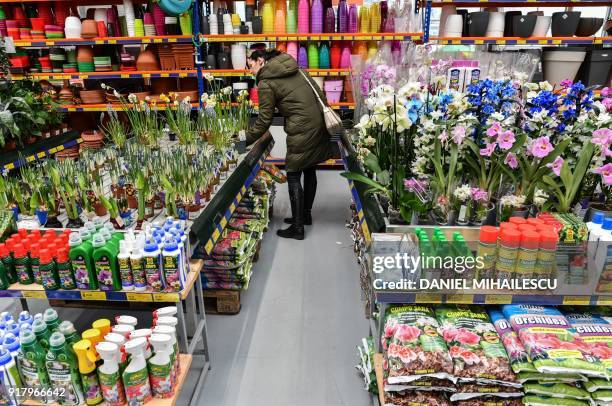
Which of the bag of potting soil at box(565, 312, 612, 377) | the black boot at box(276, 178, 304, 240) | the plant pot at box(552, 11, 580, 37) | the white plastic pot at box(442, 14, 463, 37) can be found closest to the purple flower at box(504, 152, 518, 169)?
the bag of potting soil at box(565, 312, 612, 377)

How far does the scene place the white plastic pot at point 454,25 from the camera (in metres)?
5.48

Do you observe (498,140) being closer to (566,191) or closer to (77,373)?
(566,191)

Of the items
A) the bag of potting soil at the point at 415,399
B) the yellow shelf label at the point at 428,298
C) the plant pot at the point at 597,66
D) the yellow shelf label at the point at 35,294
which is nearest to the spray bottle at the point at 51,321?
the yellow shelf label at the point at 35,294

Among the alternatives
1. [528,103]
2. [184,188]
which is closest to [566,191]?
[528,103]

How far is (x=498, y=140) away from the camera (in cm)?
177

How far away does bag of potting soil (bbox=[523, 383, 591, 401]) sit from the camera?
154 centimetres

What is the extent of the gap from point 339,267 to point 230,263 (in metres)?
1.09

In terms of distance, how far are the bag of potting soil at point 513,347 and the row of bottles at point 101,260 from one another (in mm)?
1366

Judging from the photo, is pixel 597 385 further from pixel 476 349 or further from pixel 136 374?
pixel 136 374

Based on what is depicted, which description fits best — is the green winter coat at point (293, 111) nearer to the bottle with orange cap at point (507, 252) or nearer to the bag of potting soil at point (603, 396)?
the bottle with orange cap at point (507, 252)

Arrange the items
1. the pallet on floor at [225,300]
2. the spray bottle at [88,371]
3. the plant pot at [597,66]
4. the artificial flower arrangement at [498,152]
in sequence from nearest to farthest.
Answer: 1. the spray bottle at [88,371]
2. the artificial flower arrangement at [498,152]
3. the pallet on floor at [225,300]
4. the plant pot at [597,66]

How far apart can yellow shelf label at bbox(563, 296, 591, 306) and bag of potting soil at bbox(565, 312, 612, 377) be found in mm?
83

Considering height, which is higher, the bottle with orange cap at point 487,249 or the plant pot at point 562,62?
the plant pot at point 562,62

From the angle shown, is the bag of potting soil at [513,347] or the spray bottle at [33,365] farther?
the spray bottle at [33,365]
